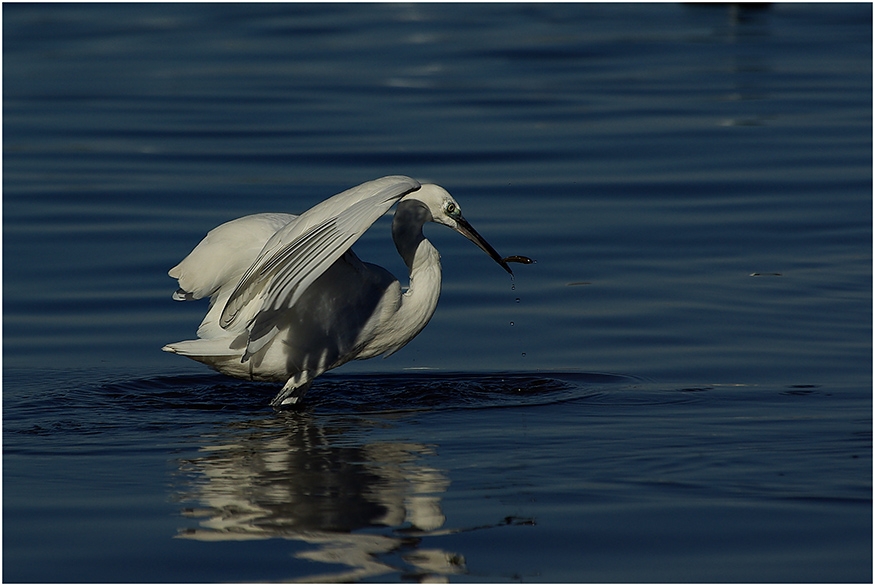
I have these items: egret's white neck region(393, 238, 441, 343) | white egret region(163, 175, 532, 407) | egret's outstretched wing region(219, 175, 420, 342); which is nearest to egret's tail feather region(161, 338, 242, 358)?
white egret region(163, 175, 532, 407)

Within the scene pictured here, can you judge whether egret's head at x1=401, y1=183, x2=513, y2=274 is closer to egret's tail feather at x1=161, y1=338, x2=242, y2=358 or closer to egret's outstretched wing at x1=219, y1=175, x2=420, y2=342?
egret's outstretched wing at x1=219, y1=175, x2=420, y2=342

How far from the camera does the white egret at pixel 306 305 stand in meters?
7.41

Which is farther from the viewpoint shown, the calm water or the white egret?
the white egret

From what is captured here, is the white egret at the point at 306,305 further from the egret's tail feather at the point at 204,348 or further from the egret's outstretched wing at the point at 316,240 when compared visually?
the egret's outstretched wing at the point at 316,240

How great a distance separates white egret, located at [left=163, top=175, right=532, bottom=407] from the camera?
24.3 feet

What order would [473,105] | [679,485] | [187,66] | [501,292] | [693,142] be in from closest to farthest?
[679,485]
[501,292]
[693,142]
[473,105]
[187,66]

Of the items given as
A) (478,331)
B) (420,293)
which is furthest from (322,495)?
(478,331)

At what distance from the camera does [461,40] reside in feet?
71.9

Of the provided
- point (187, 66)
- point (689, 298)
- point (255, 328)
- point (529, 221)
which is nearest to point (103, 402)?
point (255, 328)

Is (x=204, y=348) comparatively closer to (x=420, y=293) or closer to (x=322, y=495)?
(x=420, y=293)

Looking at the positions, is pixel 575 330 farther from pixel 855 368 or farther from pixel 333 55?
pixel 333 55

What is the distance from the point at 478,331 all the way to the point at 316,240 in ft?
9.86

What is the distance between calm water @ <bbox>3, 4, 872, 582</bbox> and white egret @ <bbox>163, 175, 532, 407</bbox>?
0.27 m

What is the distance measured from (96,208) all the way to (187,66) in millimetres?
7927
